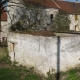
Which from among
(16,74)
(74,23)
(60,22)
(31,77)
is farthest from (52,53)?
(74,23)

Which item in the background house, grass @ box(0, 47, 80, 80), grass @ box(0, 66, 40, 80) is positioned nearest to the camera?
grass @ box(0, 47, 80, 80)

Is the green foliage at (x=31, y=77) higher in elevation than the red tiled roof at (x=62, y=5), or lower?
lower

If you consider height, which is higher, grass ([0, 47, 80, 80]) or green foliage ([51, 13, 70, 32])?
green foliage ([51, 13, 70, 32])

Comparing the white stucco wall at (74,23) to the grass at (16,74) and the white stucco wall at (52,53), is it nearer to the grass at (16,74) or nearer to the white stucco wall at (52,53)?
the grass at (16,74)

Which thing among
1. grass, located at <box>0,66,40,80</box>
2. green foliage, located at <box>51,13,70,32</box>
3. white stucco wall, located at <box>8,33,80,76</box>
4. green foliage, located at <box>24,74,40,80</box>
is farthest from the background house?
green foliage, located at <box>24,74,40,80</box>

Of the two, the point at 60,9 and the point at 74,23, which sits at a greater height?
the point at 60,9

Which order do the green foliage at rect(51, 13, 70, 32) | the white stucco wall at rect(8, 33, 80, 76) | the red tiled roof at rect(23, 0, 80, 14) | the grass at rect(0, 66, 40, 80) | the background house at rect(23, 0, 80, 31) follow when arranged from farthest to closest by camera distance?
the green foliage at rect(51, 13, 70, 32)
the background house at rect(23, 0, 80, 31)
the red tiled roof at rect(23, 0, 80, 14)
the grass at rect(0, 66, 40, 80)
the white stucco wall at rect(8, 33, 80, 76)

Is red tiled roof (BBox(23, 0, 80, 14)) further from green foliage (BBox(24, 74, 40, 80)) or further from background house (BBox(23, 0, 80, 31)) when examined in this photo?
green foliage (BBox(24, 74, 40, 80))

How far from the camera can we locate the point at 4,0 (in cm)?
2572

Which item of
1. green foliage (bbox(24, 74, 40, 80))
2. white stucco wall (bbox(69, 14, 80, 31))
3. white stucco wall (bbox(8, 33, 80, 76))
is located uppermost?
white stucco wall (bbox(69, 14, 80, 31))

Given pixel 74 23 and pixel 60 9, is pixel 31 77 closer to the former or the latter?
pixel 60 9

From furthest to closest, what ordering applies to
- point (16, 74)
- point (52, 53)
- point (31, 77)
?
point (16, 74) < point (31, 77) < point (52, 53)

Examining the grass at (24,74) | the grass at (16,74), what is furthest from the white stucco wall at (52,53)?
the grass at (16,74)

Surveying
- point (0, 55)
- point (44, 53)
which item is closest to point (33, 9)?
point (0, 55)
